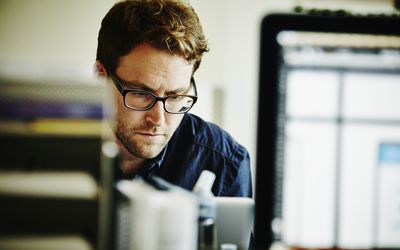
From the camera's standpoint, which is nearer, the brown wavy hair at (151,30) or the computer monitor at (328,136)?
the computer monitor at (328,136)

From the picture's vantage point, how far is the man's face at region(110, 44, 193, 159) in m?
0.74

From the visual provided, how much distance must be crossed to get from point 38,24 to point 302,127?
731 millimetres

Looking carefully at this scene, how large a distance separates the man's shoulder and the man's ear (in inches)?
5.9

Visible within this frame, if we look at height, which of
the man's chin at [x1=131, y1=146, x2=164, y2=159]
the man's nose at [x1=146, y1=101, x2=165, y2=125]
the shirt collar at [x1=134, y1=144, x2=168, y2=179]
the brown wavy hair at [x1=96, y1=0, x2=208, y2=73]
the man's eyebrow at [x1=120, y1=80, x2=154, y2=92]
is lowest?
the shirt collar at [x1=134, y1=144, x2=168, y2=179]

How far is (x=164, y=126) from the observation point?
2.49 feet

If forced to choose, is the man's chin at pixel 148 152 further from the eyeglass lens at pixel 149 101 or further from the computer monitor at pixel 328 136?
the computer monitor at pixel 328 136

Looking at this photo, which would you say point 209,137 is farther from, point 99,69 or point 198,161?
point 99,69

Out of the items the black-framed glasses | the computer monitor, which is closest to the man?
the black-framed glasses

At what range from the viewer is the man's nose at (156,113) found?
72 cm

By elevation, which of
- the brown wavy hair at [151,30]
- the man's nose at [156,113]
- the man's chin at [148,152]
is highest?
the brown wavy hair at [151,30]

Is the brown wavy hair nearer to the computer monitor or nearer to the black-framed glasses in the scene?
the black-framed glasses

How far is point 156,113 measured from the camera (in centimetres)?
72

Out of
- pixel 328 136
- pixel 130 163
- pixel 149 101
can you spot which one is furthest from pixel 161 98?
pixel 328 136

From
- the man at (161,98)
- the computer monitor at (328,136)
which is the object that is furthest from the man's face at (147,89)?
the computer monitor at (328,136)
